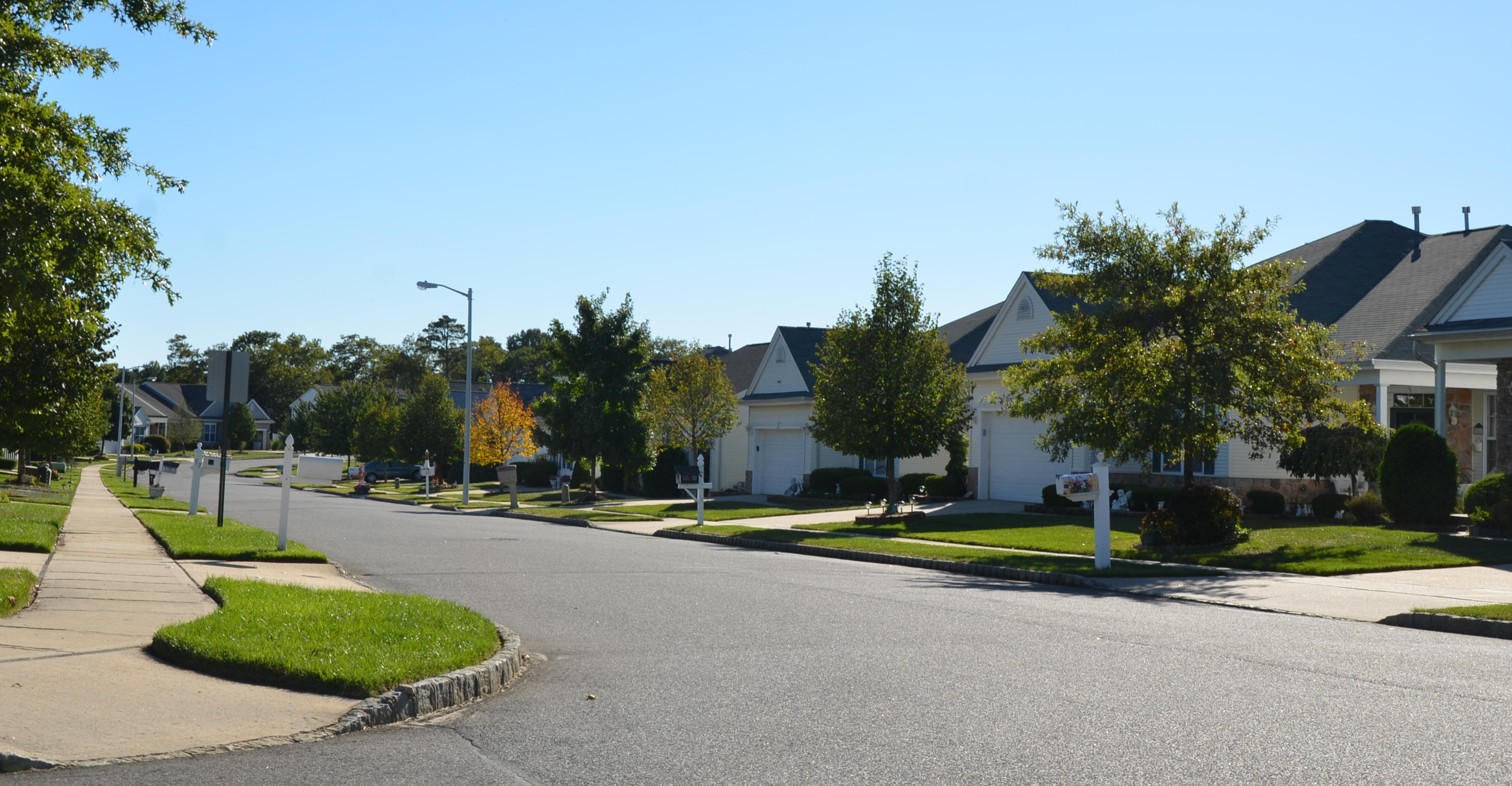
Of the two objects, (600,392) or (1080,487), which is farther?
(600,392)

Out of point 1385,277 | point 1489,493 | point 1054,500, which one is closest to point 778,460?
point 1054,500

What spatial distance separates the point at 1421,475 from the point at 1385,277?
434 inches

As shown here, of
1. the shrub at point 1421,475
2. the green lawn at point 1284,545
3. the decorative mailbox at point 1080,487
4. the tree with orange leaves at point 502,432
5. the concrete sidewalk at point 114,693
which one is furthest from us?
the tree with orange leaves at point 502,432

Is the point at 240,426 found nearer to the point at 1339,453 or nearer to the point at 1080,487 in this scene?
the point at 1339,453

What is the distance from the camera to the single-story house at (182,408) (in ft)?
373

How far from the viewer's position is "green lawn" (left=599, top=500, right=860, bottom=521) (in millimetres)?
30969

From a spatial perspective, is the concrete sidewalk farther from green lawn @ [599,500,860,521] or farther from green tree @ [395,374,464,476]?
green tree @ [395,374,464,476]

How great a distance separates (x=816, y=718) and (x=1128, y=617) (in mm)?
6039

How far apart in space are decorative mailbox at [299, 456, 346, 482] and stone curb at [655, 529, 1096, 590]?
761cm

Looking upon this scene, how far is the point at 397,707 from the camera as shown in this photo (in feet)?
23.4

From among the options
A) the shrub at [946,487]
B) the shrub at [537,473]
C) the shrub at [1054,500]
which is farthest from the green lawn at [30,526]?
the shrub at [537,473]

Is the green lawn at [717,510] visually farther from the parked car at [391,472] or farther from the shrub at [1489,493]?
the parked car at [391,472]

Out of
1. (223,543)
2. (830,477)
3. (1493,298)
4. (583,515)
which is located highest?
(1493,298)

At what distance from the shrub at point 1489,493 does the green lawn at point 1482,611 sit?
941 cm
